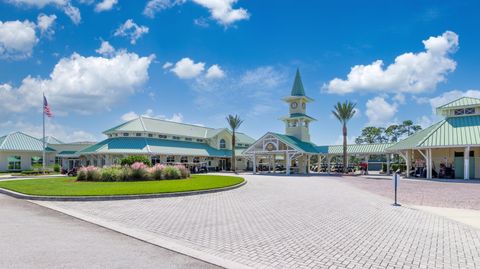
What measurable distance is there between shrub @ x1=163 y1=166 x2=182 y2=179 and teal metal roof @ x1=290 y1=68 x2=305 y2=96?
2848 cm

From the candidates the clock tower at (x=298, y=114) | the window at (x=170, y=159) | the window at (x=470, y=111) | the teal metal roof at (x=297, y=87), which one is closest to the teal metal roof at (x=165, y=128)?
the window at (x=170, y=159)

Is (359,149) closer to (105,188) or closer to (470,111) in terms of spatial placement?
(470,111)

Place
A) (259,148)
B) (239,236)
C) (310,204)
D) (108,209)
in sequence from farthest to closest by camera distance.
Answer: (259,148), (310,204), (108,209), (239,236)

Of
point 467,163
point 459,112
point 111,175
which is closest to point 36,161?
point 111,175

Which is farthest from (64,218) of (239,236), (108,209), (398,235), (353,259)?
(398,235)

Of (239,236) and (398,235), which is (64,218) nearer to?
(239,236)

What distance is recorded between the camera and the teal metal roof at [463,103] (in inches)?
1259

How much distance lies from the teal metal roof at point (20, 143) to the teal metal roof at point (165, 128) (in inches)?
540

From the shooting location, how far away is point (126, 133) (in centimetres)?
4594

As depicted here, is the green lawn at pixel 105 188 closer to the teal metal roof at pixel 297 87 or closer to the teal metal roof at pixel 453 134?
the teal metal roof at pixel 453 134

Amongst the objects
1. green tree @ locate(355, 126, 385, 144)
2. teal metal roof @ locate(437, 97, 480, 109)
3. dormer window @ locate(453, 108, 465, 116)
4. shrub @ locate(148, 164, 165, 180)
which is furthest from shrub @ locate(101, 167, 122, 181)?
green tree @ locate(355, 126, 385, 144)

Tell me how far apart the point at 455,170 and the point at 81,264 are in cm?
3374

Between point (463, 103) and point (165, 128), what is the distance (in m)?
38.4

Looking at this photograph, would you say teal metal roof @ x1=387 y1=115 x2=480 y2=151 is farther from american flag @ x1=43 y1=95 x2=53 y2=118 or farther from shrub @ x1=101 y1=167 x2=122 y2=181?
american flag @ x1=43 y1=95 x2=53 y2=118
